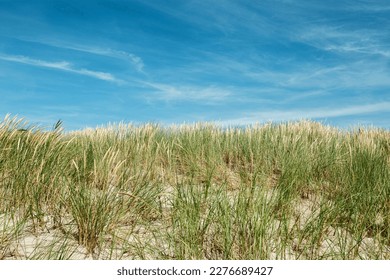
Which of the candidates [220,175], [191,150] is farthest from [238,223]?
[191,150]

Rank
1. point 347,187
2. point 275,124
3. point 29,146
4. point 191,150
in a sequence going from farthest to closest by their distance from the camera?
point 275,124, point 191,150, point 347,187, point 29,146

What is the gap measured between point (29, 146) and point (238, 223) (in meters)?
2.45

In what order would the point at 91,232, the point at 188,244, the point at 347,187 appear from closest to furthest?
the point at 188,244 < the point at 91,232 < the point at 347,187

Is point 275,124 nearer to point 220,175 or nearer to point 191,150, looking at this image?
point 191,150

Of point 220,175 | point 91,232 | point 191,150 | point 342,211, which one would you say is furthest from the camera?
point 191,150

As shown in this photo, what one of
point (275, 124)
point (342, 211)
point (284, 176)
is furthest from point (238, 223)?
point (275, 124)

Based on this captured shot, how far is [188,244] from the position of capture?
8.25ft
